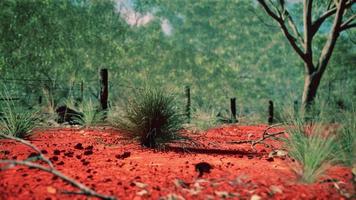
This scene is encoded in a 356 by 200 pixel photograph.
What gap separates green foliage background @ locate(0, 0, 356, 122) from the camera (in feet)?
63.3

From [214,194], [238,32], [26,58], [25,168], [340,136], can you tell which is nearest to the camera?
[214,194]

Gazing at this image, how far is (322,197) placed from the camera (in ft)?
12.1

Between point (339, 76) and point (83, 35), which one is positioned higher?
point (83, 35)

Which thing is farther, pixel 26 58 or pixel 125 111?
pixel 26 58

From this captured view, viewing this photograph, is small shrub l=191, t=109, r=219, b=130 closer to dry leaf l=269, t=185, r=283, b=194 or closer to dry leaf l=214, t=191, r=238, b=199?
dry leaf l=269, t=185, r=283, b=194

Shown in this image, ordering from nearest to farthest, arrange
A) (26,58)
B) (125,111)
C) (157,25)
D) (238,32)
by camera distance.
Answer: (125,111), (26,58), (157,25), (238,32)

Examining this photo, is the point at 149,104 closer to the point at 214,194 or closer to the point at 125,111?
the point at 125,111

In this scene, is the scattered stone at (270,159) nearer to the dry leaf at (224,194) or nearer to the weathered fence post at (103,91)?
the dry leaf at (224,194)

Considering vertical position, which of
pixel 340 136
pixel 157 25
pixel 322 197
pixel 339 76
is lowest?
pixel 322 197

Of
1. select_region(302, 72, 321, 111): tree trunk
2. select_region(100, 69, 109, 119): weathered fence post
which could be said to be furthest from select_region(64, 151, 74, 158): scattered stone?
select_region(302, 72, 321, 111): tree trunk

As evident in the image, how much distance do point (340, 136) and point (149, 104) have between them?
258 centimetres

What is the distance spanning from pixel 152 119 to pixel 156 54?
27606 millimetres

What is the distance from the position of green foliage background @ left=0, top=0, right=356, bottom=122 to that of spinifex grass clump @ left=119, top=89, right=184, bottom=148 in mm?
274

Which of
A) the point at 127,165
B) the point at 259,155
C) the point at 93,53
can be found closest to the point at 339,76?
the point at 93,53
